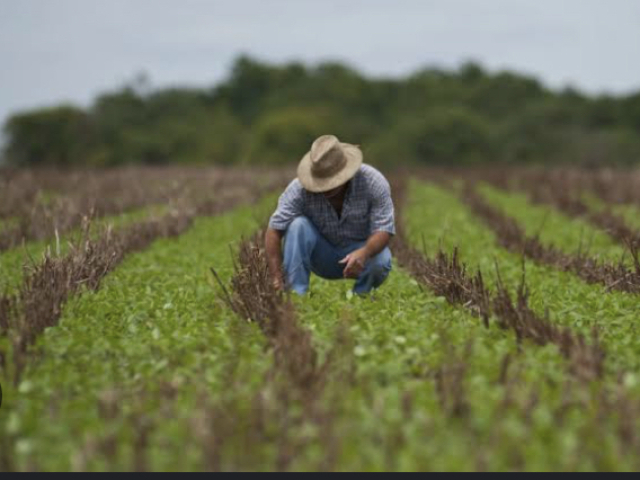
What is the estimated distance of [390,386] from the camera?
439 centimetres

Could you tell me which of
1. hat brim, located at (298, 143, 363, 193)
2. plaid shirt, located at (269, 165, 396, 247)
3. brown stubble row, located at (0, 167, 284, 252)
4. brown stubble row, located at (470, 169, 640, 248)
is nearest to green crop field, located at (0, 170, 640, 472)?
plaid shirt, located at (269, 165, 396, 247)

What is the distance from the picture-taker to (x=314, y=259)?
7020mm

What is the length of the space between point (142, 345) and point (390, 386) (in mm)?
1585

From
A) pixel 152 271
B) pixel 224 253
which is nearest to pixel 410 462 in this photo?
pixel 152 271

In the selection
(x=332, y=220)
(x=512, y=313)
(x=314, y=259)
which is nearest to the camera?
(x=512, y=313)

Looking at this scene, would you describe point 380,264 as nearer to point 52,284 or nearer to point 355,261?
point 355,261

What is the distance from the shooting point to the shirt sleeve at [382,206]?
657 centimetres

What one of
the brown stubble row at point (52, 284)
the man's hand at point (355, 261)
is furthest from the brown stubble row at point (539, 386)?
the brown stubble row at point (52, 284)

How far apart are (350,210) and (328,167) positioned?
0.49 meters

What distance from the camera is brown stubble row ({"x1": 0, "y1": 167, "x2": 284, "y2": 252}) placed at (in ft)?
38.8

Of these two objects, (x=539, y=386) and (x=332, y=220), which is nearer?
(x=539, y=386)

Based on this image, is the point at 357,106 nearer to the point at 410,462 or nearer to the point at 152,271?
the point at 152,271

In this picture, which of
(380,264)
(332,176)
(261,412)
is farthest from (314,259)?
(261,412)

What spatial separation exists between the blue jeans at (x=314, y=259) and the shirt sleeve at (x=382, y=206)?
0.33 m
